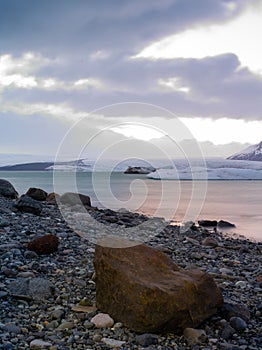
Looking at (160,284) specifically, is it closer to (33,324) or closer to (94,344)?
(94,344)

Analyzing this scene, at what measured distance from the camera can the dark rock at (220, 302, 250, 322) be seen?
335cm

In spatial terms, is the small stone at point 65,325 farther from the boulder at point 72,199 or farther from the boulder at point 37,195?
the boulder at point 37,195

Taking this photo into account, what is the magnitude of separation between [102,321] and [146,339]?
0.39 meters

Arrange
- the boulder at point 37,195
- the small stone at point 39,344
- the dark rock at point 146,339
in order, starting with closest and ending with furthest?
1. the small stone at point 39,344
2. the dark rock at point 146,339
3. the boulder at point 37,195

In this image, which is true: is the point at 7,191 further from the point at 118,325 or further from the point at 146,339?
the point at 146,339

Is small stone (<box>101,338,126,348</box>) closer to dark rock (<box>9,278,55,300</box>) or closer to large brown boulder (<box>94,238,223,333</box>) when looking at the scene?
large brown boulder (<box>94,238,223,333</box>)

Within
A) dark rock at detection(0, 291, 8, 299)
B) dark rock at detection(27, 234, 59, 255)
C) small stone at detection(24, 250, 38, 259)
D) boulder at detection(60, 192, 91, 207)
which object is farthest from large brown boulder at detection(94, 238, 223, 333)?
boulder at detection(60, 192, 91, 207)

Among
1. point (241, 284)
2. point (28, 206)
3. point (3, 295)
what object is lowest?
point (241, 284)

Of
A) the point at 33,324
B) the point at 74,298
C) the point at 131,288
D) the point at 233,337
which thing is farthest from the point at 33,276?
the point at 233,337

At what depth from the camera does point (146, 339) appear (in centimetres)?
292

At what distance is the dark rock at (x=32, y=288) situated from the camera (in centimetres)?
353

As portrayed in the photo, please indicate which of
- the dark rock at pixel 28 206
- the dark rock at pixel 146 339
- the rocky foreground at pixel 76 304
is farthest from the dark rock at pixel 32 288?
the dark rock at pixel 28 206

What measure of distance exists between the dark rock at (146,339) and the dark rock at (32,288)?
0.96 meters

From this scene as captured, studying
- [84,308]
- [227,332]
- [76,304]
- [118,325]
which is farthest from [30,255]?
[227,332]
